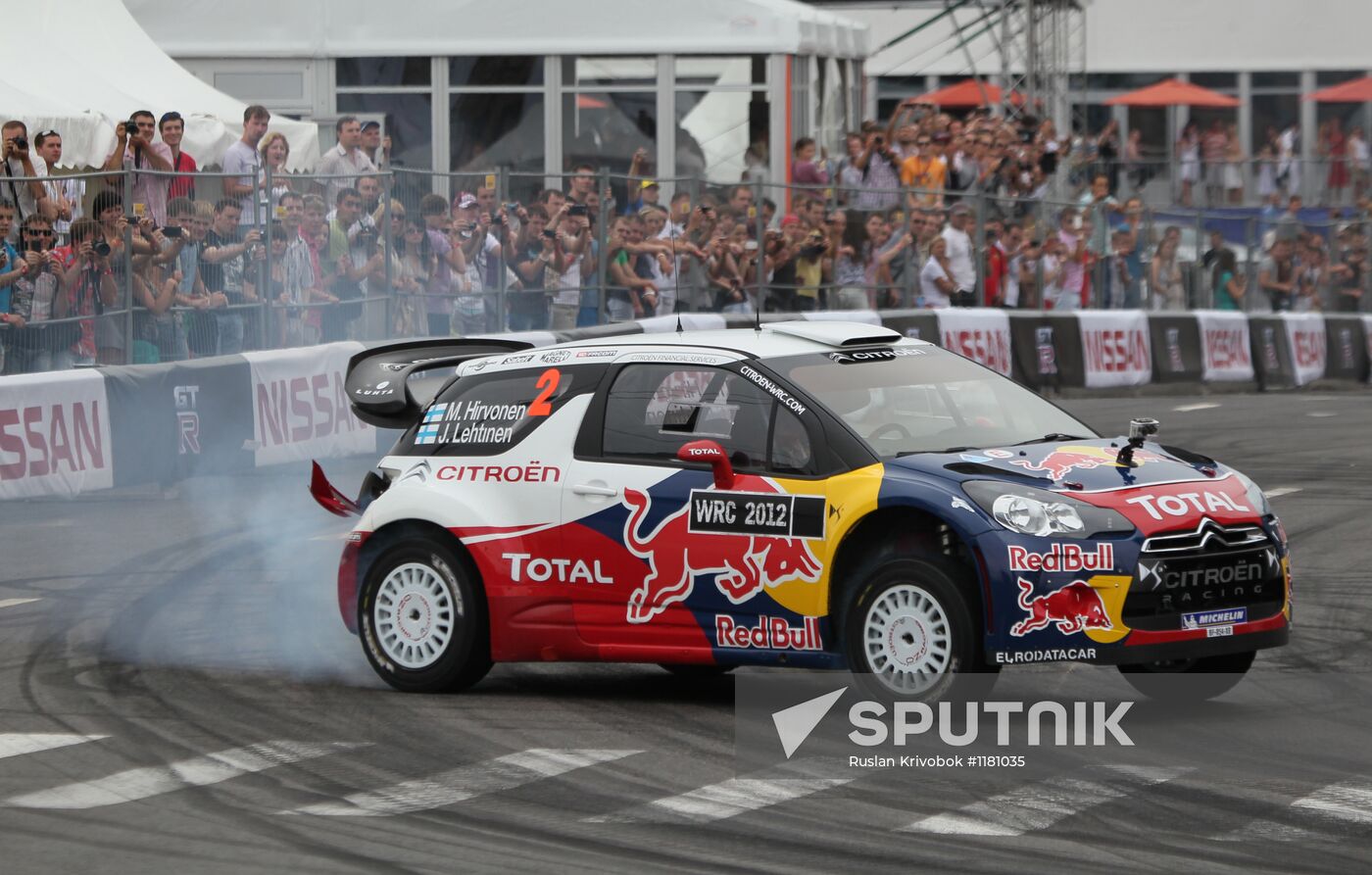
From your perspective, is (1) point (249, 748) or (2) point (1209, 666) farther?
(2) point (1209, 666)

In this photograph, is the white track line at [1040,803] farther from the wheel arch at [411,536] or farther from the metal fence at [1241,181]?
the metal fence at [1241,181]

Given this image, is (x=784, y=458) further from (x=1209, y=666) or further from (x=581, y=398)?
(x=1209, y=666)

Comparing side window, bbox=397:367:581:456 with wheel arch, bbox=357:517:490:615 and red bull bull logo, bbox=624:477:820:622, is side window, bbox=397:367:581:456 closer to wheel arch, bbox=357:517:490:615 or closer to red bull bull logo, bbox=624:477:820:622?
wheel arch, bbox=357:517:490:615

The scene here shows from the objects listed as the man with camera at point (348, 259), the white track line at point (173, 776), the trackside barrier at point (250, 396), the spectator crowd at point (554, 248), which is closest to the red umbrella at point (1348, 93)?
the spectator crowd at point (554, 248)

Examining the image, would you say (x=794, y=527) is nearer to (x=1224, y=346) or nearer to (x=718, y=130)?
(x=1224, y=346)

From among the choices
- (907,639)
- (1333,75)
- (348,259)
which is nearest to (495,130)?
(348,259)

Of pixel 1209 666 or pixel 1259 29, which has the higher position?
pixel 1259 29

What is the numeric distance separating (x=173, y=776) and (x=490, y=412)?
7.98 feet

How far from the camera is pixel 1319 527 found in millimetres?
14430

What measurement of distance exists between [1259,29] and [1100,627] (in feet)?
140

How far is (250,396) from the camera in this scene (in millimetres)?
17516

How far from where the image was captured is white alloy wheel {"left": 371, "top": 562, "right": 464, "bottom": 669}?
9.57 meters

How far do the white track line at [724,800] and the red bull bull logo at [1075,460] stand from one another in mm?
1621

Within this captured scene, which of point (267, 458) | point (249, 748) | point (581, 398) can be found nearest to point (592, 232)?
point (267, 458)
